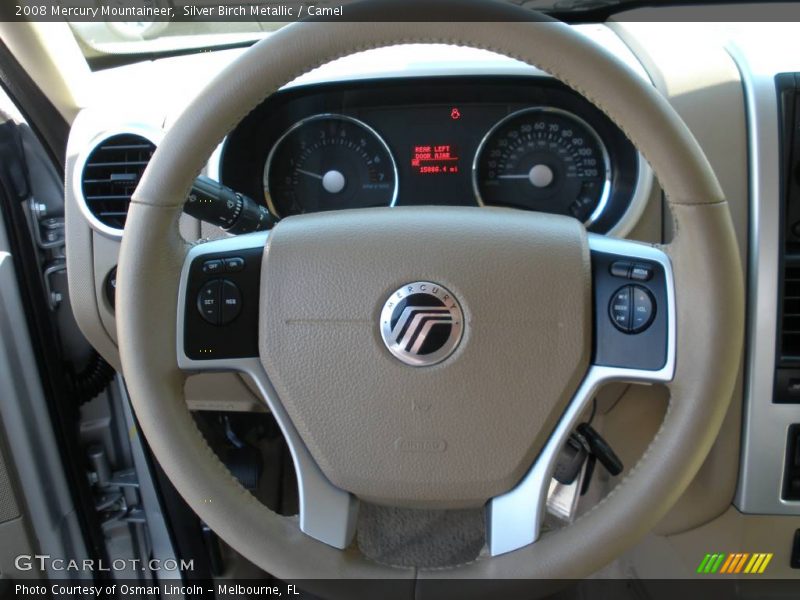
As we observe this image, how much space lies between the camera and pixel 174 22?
1438 millimetres

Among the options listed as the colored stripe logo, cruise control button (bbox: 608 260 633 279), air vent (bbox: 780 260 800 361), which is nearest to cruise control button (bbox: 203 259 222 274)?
cruise control button (bbox: 608 260 633 279)

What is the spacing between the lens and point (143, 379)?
2.79 feet

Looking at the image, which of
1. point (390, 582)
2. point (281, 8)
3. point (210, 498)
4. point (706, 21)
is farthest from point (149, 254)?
point (706, 21)

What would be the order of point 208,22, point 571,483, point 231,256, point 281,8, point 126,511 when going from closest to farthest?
point 231,256
point 571,483
point 281,8
point 208,22
point 126,511

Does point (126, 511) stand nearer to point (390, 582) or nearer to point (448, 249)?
point (390, 582)

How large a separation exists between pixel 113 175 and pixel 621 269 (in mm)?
887

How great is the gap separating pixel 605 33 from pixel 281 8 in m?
0.60

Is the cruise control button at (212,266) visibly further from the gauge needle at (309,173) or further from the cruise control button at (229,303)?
the gauge needle at (309,173)

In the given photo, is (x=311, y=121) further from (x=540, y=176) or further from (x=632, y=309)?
(x=632, y=309)

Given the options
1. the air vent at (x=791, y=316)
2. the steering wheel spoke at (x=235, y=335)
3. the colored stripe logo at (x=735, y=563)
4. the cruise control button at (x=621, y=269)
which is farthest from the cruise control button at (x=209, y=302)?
the colored stripe logo at (x=735, y=563)

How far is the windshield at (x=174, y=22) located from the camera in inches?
52.9

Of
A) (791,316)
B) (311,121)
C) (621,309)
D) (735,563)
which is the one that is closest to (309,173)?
(311,121)

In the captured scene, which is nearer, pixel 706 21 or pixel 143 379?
pixel 143 379

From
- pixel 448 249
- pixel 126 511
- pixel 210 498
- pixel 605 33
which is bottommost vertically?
pixel 126 511
